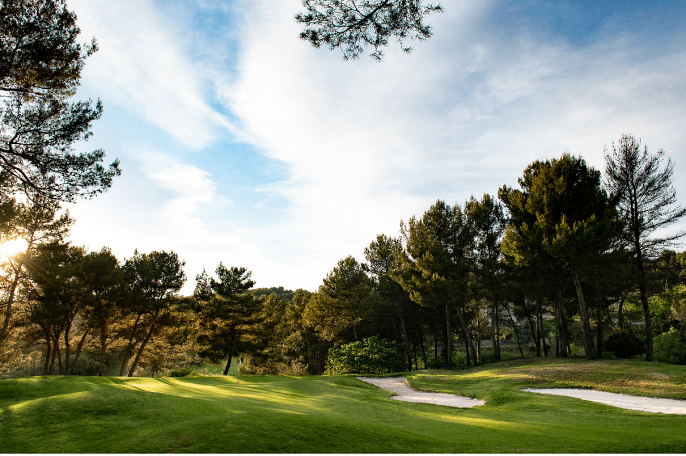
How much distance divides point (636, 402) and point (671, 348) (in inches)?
722

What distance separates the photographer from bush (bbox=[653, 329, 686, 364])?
22.6 meters

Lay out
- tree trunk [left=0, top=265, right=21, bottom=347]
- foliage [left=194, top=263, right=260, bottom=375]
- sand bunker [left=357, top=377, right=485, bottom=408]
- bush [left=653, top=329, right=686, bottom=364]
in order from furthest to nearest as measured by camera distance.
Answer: foliage [left=194, top=263, right=260, bottom=375], tree trunk [left=0, top=265, right=21, bottom=347], bush [left=653, top=329, right=686, bottom=364], sand bunker [left=357, top=377, right=485, bottom=408]

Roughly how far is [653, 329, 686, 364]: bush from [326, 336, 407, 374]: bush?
18.3m

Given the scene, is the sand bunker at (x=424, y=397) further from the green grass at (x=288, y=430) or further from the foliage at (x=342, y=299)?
the foliage at (x=342, y=299)

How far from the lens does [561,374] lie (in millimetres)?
16297

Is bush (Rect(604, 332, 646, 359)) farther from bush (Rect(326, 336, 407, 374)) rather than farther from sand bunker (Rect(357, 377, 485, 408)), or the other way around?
sand bunker (Rect(357, 377, 485, 408))

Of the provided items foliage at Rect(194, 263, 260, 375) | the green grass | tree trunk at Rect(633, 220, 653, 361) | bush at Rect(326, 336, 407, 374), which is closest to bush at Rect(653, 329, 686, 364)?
tree trunk at Rect(633, 220, 653, 361)

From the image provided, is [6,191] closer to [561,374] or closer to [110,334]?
[561,374]

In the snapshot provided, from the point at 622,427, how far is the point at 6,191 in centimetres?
1756

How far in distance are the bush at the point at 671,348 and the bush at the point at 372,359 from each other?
18322mm

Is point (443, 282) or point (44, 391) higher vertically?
point (443, 282)

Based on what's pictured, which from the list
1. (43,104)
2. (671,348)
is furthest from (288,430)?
(671,348)

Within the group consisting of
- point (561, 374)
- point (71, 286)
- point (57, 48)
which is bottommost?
point (561, 374)

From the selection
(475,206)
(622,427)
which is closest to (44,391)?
(622,427)
